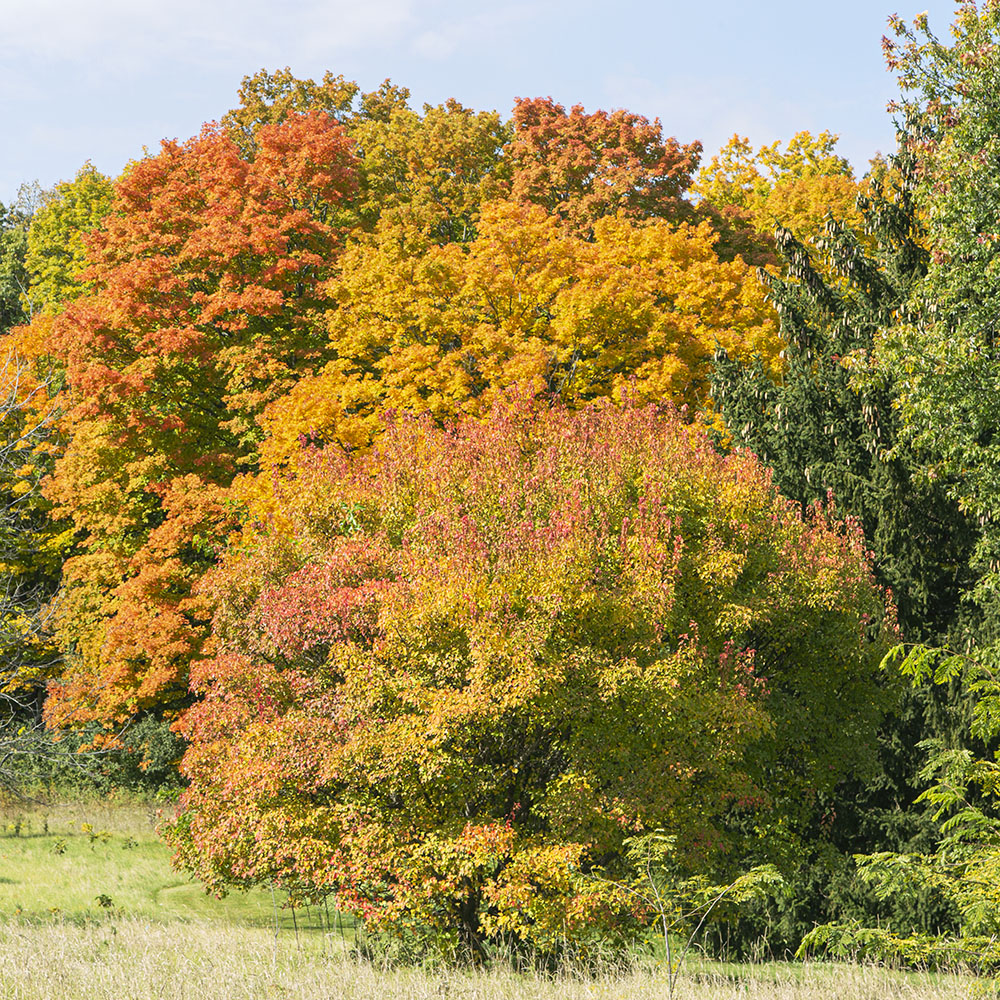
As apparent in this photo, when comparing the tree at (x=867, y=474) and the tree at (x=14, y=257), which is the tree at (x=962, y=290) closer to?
the tree at (x=867, y=474)

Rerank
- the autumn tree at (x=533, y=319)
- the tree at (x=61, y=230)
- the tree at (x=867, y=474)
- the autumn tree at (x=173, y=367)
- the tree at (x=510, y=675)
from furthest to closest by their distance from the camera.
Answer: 1. the tree at (x=61, y=230)
2. the autumn tree at (x=173, y=367)
3. the autumn tree at (x=533, y=319)
4. the tree at (x=867, y=474)
5. the tree at (x=510, y=675)

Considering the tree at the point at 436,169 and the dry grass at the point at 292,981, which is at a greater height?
the tree at the point at 436,169

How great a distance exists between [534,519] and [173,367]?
2004 centimetres

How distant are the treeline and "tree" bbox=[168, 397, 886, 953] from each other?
7cm

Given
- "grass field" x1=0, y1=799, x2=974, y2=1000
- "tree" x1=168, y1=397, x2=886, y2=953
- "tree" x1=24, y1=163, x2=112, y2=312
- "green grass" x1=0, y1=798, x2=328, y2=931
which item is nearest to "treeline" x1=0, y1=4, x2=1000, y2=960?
"tree" x1=168, y1=397, x2=886, y2=953

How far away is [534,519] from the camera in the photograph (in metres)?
14.1

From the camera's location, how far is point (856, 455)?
73.2 ft

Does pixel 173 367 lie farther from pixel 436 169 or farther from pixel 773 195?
pixel 773 195

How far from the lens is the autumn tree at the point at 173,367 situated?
89.4 feet

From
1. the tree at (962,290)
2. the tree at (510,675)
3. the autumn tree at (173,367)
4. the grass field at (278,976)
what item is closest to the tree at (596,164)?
the autumn tree at (173,367)

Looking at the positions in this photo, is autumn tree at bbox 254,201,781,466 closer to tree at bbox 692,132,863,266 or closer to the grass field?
tree at bbox 692,132,863,266

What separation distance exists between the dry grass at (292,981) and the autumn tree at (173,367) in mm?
16101

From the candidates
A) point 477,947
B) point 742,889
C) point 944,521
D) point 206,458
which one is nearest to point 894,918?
point 944,521

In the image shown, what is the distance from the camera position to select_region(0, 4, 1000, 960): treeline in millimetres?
12320
